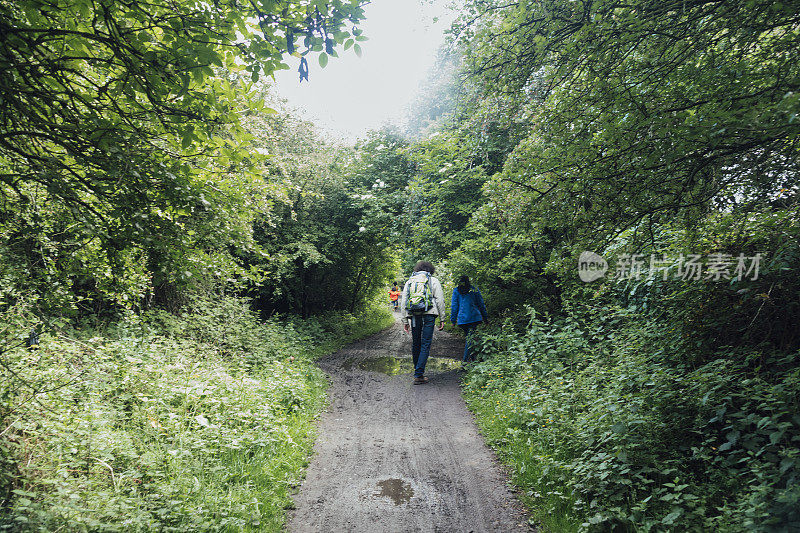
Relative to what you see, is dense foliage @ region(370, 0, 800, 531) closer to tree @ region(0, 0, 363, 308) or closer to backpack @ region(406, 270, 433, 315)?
tree @ region(0, 0, 363, 308)

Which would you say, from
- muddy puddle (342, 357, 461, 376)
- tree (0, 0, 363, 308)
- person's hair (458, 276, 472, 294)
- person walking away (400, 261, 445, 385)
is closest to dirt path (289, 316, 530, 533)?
person walking away (400, 261, 445, 385)

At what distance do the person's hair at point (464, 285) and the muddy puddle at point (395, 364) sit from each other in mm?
1739

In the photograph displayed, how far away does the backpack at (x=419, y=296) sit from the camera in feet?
26.2

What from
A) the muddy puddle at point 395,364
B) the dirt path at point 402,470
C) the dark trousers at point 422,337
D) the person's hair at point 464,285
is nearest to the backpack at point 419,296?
the dark trousers at point 422,337

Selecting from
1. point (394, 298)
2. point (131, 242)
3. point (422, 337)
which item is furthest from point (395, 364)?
point (394, 298)

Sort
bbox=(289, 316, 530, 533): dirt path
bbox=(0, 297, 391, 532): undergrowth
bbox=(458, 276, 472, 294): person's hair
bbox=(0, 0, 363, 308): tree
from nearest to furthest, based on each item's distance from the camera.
Answer: bbox=(0, 0, 363, 308): tree
bbox=(0, 297, 391, 532): undergrowth
bbox=(289, 316, 530, 533): dirt path
bbox=(458, 276, 472, 294): person's hair

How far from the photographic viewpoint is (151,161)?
10.9 feet

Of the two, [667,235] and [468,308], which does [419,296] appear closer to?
[468,308]

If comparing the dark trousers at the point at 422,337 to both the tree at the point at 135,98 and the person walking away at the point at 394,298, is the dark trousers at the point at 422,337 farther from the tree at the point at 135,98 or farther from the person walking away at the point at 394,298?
the person walking away at the point at 394,298

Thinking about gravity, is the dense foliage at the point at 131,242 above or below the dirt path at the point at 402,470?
above

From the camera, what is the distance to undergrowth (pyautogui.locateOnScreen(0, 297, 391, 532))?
9.52 feet

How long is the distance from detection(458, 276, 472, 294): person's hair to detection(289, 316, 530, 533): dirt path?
2140 mm

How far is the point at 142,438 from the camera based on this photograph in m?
3.92

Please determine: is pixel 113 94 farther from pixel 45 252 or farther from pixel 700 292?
pixel 700 292
